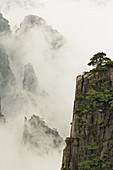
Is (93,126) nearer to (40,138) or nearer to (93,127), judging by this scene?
(93,127)

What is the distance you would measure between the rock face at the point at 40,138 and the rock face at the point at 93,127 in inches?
5626

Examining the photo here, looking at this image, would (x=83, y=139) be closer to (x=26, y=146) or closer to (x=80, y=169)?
(x=80, y=169)

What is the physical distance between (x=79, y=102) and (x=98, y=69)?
7.95 meters

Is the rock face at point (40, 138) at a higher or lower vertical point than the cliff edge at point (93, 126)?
higher

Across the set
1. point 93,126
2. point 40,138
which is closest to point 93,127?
point 93,126

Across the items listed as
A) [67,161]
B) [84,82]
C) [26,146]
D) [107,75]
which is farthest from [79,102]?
[26,146]

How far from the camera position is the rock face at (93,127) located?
38688 mm

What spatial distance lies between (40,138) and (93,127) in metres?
154

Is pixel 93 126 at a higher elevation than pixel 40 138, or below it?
below

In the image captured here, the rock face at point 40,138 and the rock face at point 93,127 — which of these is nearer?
the rock face at point 93,127

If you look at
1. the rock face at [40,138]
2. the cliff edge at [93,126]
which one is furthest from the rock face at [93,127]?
the rock face at [40,138]

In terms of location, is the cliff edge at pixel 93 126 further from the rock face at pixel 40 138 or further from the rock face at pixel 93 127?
the rock face at pixel 40 138

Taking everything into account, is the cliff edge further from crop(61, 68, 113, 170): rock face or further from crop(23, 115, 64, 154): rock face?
crop(23, 115, 64, 154): rock face

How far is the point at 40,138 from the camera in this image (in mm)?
190500
